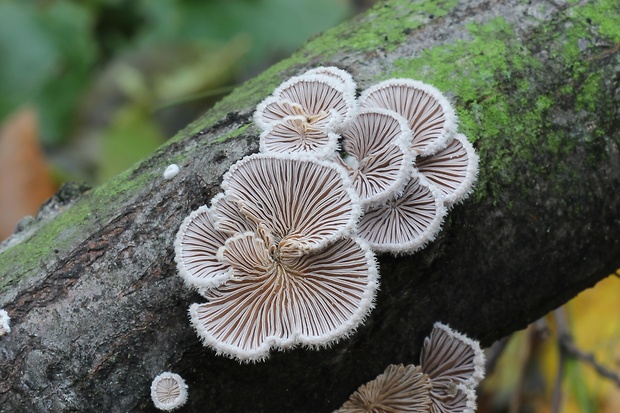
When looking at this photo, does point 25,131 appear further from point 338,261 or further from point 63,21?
point 338,261

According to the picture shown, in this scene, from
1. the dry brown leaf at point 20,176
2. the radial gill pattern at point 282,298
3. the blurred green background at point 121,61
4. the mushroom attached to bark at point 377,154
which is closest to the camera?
the radial gill pattern at point 282,298

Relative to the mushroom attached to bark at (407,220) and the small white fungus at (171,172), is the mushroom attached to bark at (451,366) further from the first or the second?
the small white fungus at (171,172)

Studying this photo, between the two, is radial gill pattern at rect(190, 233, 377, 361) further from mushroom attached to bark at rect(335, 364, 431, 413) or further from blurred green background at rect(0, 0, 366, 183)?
blurred green background at rect(0, 0, 366, 183)

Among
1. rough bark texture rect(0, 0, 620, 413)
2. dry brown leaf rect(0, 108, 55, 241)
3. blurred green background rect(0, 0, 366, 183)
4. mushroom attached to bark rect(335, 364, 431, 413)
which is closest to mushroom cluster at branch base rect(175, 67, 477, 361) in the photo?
rough bark texture rect(0, 0, 620, 413)

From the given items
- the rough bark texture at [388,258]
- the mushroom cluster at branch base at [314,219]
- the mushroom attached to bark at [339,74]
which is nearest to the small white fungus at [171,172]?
the rough bark texture at [388,258]

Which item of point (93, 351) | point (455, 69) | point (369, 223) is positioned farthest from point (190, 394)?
point (455, 69)

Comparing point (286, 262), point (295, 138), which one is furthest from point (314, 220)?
point (295, 138)
